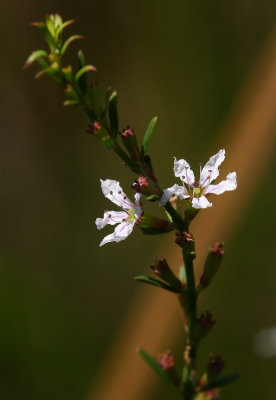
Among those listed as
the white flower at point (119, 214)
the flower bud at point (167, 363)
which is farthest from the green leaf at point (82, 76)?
the flower bud at point (167, 363)

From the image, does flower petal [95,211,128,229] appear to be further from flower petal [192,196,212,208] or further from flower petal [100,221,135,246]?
flower petal [192,196,212,208]

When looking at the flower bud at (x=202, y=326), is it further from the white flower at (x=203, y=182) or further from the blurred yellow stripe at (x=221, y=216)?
the blurred yellow stripe at (x=221, y=216)

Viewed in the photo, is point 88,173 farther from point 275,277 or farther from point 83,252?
point 275,277

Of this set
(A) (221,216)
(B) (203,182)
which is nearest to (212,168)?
(B) (203,182)

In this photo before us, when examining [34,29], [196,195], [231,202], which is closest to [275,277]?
[231,202]

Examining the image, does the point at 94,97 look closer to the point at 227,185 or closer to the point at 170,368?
the point at 227,185

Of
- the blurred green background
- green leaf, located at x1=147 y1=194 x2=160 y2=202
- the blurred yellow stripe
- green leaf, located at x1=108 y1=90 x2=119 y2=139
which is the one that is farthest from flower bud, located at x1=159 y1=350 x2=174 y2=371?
the blurred green background

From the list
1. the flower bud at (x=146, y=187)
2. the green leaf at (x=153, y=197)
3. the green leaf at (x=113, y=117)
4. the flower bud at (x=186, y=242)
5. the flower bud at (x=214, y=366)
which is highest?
the green leaf at (x=113, y=117)

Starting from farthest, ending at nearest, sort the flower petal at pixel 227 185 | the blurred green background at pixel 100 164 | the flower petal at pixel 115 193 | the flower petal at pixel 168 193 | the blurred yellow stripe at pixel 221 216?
the blurred green background at pixel 100 164
the blurred yellow stripe at pixel 221 216
the flower petal at pixel 115 193
the flower petal at pixel 227 185
the flower petal at pixel 168 193
